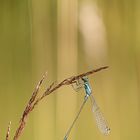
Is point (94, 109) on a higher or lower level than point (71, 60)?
lower

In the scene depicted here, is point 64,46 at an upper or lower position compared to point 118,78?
upper

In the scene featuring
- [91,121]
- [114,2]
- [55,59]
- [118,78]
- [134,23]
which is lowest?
[91,121]

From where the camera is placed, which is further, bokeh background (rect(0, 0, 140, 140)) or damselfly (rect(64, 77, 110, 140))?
bokeh background (rect(0, 0, 140, 140))

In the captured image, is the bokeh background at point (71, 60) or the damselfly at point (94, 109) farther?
the bokeh background at point (71, 60)

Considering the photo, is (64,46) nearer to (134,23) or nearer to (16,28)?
(16,28)

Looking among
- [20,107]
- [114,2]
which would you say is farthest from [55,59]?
[114,2]

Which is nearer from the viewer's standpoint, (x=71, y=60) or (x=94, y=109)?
(x=94, y=109)

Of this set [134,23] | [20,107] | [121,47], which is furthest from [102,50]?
[20,107]
